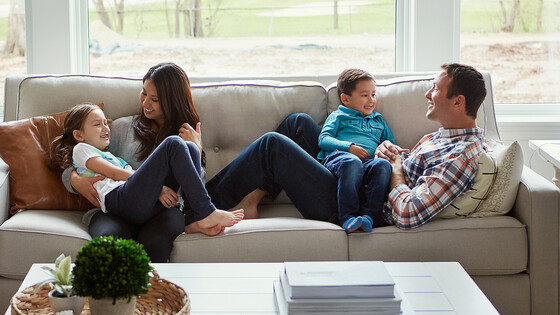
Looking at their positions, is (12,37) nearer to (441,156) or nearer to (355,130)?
(355,130)

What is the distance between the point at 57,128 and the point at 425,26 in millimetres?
1959

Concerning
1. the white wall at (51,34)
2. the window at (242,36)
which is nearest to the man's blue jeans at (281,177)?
the window at (242,36)

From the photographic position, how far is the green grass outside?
12.9 ft

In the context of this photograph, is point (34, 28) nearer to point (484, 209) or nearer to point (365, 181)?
point (365, 181)

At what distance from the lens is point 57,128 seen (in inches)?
114

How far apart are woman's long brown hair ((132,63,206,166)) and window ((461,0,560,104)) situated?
1.76 metres

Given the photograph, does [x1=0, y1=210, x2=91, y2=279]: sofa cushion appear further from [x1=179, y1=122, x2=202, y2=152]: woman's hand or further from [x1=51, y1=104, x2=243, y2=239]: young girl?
[x1=179, y1=122, x2=202, y2=152]: woman's hand

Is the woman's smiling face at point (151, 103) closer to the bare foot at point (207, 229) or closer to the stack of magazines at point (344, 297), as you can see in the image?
the bare foot at point (207, 229)

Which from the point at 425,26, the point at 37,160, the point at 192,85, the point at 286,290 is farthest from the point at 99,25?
the point at 286,290

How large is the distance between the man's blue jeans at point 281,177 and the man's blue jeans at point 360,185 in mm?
60

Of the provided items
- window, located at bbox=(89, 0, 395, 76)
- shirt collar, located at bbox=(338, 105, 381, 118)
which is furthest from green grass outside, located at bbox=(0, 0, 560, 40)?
shirt collar, located at bbox=(338, 105, 381, 118)

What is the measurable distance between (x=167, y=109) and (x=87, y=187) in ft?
1.55

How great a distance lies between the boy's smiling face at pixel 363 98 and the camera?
9.99 ft

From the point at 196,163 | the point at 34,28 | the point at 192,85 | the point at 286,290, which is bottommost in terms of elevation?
the point at 286,290
